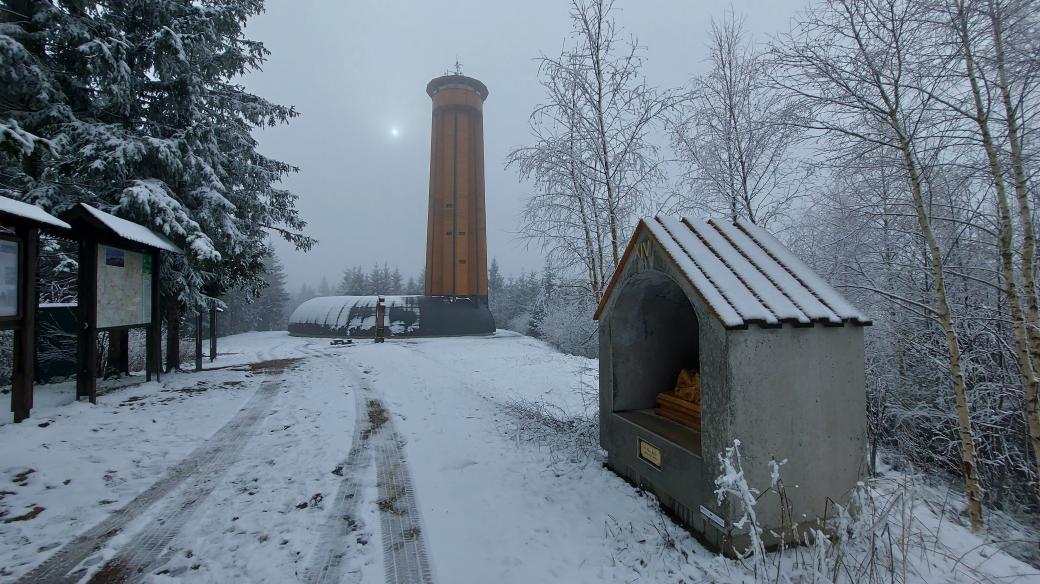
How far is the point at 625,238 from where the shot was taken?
7.46 m

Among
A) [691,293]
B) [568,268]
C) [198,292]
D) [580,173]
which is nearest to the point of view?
[691,293]

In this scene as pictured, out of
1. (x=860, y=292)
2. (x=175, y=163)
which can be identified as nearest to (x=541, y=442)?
(x=860, y=292)

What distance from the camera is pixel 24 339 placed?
6023mm

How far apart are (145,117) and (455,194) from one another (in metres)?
22.9

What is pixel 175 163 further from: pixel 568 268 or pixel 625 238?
pixel 625 238

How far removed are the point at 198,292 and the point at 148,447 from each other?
21.9 feet

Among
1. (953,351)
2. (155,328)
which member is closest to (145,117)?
(155,328)

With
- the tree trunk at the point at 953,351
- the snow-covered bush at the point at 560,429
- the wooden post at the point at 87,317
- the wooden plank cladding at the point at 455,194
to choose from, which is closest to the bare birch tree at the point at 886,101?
the tree trunk at the point at 953,351

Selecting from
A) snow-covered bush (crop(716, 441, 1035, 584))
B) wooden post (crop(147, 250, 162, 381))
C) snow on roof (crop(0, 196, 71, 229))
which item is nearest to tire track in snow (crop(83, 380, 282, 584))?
snow on roof (crop(0, 196, 71, 229))

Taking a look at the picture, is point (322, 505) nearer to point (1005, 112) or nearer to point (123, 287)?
point (123, 287)

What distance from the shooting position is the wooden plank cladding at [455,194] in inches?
1275

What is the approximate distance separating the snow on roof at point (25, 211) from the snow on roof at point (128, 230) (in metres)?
0.90

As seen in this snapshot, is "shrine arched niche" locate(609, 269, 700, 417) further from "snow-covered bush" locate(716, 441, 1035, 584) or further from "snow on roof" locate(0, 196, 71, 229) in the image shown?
"snow on roof" locate(0, 196, 71, 229)

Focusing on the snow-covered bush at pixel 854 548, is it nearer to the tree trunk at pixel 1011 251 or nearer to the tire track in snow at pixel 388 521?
the tree trunk at pixel 1011 251
